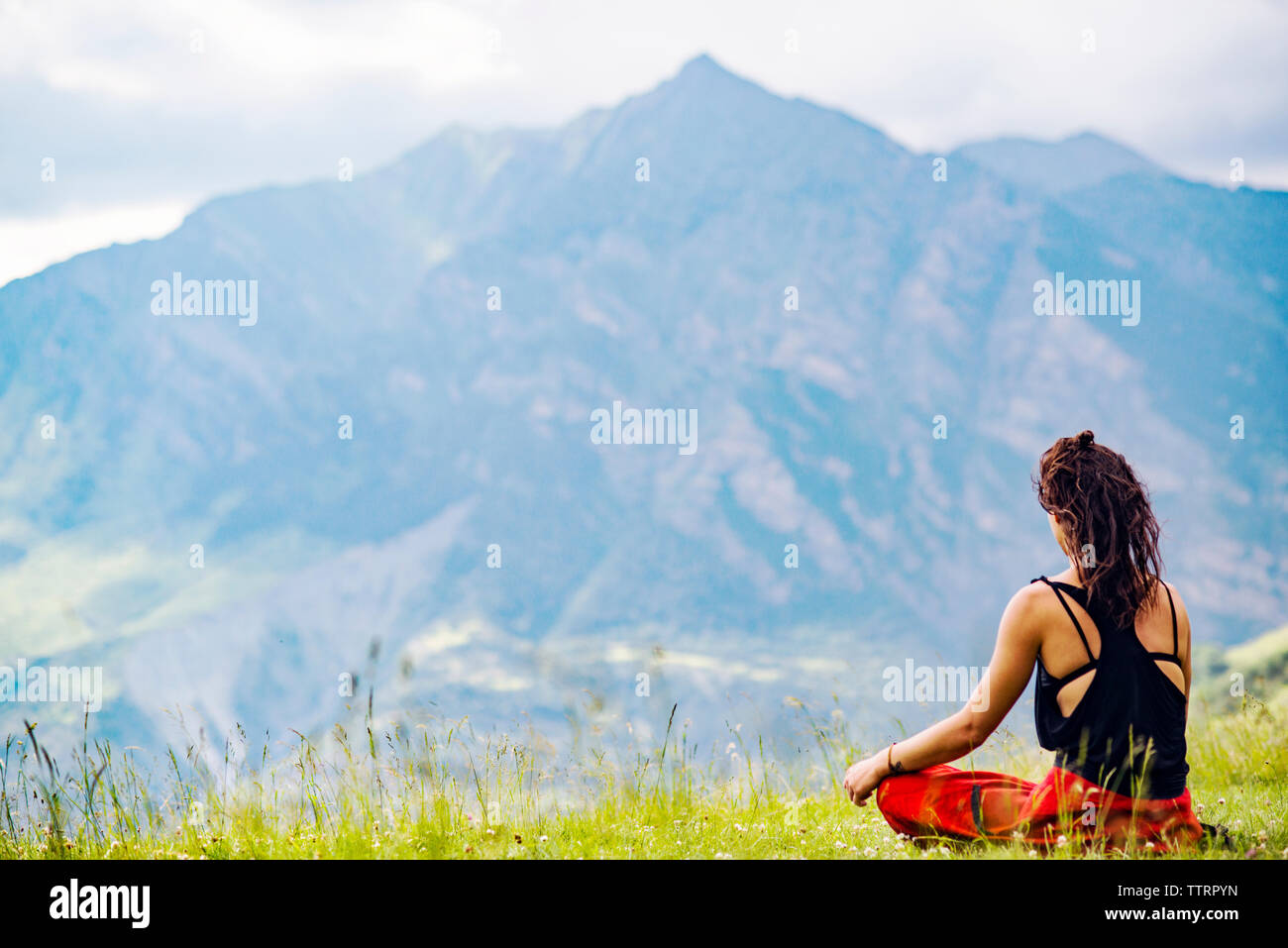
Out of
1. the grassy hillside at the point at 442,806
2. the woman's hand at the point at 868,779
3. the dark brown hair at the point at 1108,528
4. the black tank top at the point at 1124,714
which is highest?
the dark brown hair at the point at 1108,528

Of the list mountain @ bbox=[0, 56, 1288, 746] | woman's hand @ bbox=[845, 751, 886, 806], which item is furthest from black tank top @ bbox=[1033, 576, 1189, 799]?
mountain @ bbox=[0, 56, 1288, 746]

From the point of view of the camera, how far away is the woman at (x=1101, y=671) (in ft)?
9.56

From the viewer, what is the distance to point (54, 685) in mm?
143500

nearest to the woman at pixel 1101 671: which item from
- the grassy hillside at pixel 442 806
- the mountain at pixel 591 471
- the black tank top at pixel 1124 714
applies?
the black tank top at pixel 1124 714

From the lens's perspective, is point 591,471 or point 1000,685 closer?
point 1000,685

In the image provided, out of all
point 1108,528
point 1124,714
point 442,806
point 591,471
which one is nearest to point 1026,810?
point 1124,714

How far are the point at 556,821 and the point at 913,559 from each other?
523 feet

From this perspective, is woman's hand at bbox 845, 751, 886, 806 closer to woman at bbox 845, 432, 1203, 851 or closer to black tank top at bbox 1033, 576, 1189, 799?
woman at bbox 845, 432, 1203, 851

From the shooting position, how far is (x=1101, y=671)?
293 cm

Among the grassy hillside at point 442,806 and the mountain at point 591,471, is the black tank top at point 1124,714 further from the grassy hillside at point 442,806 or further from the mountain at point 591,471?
the mountain at point 591,471

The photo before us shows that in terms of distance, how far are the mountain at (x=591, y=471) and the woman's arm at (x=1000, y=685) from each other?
11738 centimetres

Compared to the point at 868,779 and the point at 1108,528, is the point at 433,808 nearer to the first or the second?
the point at 868,779

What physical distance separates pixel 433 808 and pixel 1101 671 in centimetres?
223

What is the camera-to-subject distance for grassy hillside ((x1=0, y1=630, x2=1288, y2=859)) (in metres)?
3.43
